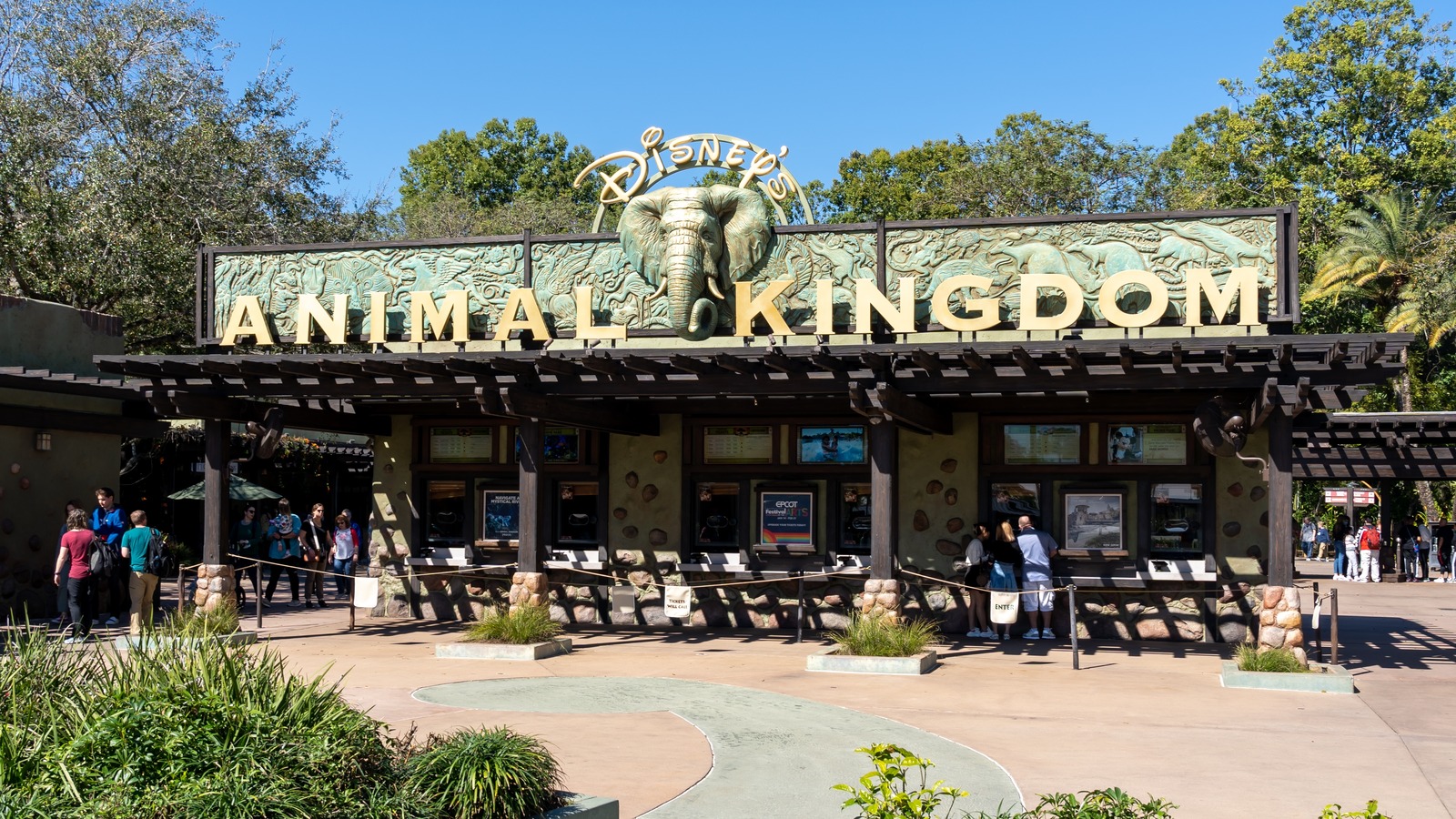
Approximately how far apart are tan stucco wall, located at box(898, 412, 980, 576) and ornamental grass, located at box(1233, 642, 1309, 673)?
15.1ft

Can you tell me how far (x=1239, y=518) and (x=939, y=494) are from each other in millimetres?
3608

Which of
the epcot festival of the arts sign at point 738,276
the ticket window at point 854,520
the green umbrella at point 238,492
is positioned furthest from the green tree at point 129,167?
the ticket window at point 854,520

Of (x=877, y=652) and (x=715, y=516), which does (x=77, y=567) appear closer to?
(x=715, y=516)

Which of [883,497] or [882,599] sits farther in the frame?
[883,497]

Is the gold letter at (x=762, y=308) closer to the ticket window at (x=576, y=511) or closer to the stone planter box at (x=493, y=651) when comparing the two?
the ticket window at (x=576, y=511)

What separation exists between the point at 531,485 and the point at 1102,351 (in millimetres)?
6630

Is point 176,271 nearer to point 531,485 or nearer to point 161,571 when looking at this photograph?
point 161,571

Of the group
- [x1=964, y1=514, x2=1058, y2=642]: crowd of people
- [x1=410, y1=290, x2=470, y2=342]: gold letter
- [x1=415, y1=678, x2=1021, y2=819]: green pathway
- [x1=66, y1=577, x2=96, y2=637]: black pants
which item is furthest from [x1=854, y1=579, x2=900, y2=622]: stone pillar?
[x1=66, y1=577, x2=96, y2=637]: black pants

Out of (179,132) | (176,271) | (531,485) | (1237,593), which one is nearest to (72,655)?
(531,485)

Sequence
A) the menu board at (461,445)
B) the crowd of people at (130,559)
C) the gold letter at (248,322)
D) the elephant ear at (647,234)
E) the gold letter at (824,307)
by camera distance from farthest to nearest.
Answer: the menu board at (461,445) → the gold letter at (248,322) → the elephant ear at (647,234) → the crowd of people at (130,559) → the gold letter at (824,307)

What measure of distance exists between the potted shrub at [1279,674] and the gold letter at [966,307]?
445 centimetres

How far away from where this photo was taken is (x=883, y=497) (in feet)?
50.0

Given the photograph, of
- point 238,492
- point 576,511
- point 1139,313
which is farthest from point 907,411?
point 238,492

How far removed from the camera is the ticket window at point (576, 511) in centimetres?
1905
